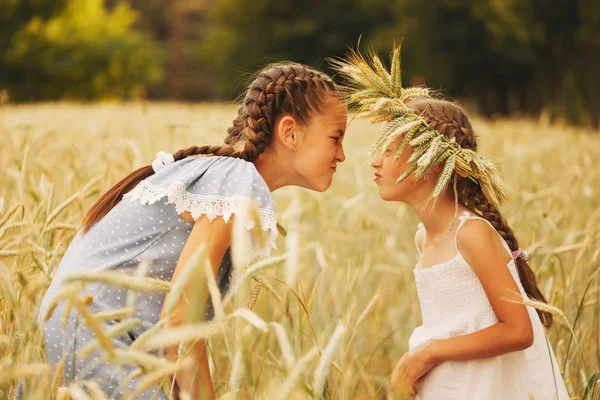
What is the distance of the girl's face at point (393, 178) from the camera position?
184 cm

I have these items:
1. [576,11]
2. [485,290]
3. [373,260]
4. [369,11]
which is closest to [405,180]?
[485,290]

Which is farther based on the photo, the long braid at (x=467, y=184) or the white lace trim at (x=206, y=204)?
the long braid at (x=467, y=184)

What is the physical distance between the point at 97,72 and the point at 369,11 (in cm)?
1098

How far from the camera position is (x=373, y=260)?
300 cm

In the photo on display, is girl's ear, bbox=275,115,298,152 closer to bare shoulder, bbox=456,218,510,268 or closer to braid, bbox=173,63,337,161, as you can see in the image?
braid, bbox=173,63,337,161

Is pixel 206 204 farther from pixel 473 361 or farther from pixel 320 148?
pixel 473 361

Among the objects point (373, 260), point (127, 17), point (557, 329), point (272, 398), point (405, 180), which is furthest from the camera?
point (127, 17)

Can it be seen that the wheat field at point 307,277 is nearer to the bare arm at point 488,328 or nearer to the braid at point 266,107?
the bare arm at point 488,328

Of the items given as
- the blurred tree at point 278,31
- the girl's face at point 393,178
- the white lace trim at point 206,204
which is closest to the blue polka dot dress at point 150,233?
the white lace trim at point 206,204

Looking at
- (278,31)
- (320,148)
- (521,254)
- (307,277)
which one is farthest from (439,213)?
(278,31)

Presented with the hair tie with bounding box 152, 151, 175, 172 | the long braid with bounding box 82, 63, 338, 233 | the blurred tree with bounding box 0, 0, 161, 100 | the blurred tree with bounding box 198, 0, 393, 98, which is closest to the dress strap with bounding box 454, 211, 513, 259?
the long braid with bounding box 82, 63, 338, 233

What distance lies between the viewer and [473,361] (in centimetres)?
171

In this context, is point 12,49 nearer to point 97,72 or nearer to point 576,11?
point 97,72

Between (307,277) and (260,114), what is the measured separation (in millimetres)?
1135
